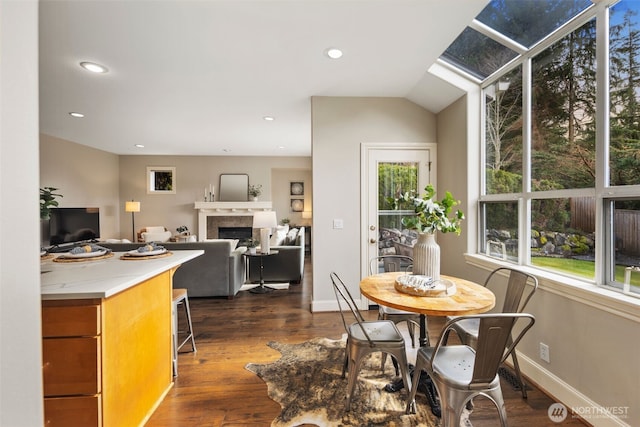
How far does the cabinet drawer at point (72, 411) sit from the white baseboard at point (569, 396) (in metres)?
2.58

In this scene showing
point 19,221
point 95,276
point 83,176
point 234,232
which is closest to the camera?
point 19,221

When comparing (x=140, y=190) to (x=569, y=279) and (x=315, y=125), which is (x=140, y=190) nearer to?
(x=315, y=125)

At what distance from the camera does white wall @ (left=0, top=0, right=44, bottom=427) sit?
1.94 feet

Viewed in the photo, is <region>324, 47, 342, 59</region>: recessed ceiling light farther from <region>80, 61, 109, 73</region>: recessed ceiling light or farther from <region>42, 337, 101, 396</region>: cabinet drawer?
<region>42, 337, 101, 396</region>: cabinet drawer

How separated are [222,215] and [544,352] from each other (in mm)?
6755

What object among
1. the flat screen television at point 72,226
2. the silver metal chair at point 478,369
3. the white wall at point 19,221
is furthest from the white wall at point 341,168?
the flat screen television at point 72,226

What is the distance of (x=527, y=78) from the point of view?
2266mm

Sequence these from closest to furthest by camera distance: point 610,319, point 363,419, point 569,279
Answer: point 610,319 → point 363,419 → point 569,279

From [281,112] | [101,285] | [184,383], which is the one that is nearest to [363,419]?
[184,383]

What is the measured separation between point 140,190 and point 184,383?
21.0 ft

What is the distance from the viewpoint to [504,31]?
2281 millimetres

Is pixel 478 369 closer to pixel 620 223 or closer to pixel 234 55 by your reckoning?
pixel 620 223

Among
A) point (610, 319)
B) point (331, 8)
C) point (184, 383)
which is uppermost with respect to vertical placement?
point (331, 8)

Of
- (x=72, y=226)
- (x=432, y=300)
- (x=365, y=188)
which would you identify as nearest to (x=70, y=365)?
(x=432, y=300)
